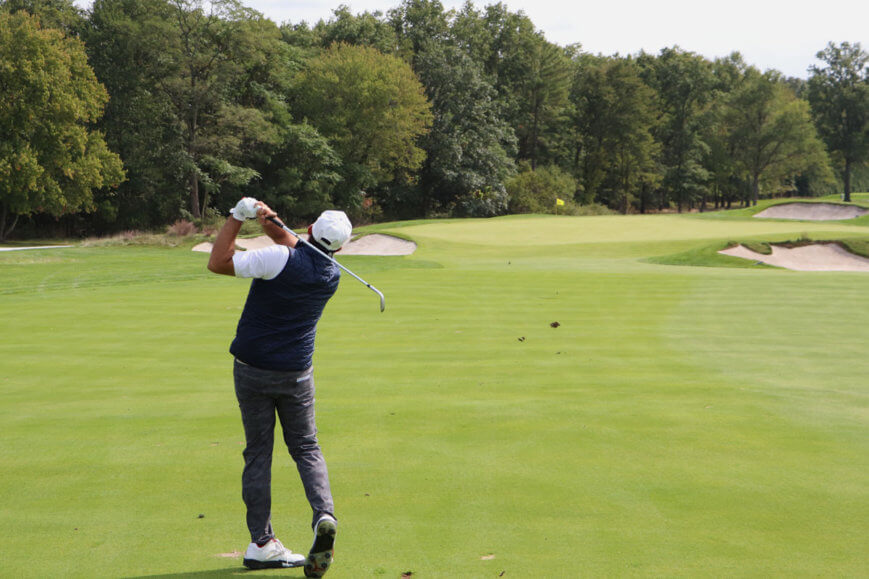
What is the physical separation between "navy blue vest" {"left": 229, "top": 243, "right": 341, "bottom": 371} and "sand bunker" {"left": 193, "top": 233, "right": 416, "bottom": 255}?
2653cm

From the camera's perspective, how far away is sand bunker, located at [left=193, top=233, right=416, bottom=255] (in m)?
32.2

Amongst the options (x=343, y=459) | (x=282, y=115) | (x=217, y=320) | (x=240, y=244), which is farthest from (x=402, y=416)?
(x=282, y=115)

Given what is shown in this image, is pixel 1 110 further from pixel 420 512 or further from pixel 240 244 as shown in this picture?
pixel 420 512

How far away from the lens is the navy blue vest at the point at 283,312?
4750 mm

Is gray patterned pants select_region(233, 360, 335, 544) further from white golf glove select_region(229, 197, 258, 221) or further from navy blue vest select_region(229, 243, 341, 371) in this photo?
white golf glove select_region(229, 197, 258, 221)

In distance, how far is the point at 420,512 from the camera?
5379 mm

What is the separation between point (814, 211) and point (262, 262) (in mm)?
55672

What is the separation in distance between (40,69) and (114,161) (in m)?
6.39

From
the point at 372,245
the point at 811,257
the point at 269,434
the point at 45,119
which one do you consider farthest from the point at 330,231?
the point at 45,119

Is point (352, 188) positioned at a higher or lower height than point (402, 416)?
Answer: higher

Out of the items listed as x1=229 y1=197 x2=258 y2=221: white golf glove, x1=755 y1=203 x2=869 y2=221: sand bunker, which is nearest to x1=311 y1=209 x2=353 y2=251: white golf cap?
x1=229 y1=197 x2=258 y2=221: white golf glove

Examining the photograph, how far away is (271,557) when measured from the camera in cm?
464

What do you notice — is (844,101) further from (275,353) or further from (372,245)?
(275,353)

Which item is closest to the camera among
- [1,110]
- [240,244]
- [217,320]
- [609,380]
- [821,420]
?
[821,420]
